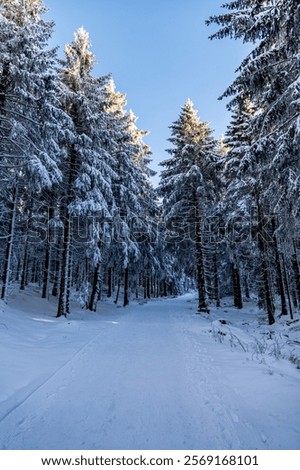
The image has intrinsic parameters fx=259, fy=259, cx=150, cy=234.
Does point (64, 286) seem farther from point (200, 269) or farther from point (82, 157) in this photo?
point (200, 269)

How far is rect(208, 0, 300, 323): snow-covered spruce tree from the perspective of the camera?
835 centimetres

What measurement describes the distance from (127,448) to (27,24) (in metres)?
14.6

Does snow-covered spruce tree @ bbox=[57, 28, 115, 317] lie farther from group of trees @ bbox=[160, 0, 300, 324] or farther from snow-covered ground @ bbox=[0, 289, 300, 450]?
snow-covered ground @ bbox=[0, 289, 300, 450]

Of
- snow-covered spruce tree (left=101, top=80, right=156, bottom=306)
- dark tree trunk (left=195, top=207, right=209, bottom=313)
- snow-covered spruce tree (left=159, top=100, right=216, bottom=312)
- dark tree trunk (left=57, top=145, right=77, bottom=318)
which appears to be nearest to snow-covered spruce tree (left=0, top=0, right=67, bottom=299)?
dark tree trunk (left=57, top=145, right=77, bottom=318)

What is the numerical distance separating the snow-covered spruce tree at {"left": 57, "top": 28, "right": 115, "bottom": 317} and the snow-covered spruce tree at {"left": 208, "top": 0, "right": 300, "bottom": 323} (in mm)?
8124

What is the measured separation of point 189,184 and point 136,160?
9793 millimetres

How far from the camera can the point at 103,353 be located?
7039mm

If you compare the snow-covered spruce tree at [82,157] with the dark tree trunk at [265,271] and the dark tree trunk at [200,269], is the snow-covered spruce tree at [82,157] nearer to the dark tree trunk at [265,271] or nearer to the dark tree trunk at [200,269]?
the dark tree trunk at [200,269]

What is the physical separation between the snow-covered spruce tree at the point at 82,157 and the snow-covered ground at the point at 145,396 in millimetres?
7570

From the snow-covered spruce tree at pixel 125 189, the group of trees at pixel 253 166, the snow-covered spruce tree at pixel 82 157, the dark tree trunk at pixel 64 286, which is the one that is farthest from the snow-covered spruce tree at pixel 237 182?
the dark tree trunk at pixel 64 286

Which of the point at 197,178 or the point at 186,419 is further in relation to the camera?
the point at 197,178

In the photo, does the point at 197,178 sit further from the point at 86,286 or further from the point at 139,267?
the point at 139,267

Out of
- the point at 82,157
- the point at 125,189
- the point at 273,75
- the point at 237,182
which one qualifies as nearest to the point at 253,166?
the point at 273,75
